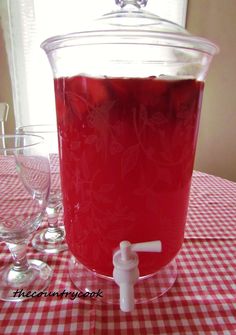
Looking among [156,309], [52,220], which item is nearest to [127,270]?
[156,309]

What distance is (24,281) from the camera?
17.9 inches

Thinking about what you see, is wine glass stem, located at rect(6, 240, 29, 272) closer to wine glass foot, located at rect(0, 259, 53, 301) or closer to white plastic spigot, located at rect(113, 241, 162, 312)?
wine glass foot, located at rect(0, 259, 53, 301)

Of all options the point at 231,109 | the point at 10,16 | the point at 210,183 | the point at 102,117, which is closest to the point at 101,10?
the point at 10,16

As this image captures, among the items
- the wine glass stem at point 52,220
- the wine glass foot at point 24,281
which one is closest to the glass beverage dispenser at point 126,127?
the wine glass foot at point 24,281

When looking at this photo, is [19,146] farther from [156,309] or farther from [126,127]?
[156,309]

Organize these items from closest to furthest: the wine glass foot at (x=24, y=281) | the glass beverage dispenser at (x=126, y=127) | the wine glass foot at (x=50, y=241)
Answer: the glass beverage dispenser at (x=126, y=127) → the wine glass foot at (x=24, y=281) → the wine glass foot at (x=50, y=241)

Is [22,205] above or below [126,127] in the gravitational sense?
below

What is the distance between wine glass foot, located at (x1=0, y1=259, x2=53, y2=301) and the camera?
42 centimetres

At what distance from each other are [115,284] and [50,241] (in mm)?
191

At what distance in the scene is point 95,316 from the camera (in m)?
0.39

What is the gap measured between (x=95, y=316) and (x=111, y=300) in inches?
1.4

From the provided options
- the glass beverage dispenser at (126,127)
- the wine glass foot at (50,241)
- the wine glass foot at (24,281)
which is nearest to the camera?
the glass beverage dispenser at (126,127)

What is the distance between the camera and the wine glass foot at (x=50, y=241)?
0.55 meters

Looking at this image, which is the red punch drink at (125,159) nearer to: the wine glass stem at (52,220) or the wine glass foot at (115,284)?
the wine glass foot at (115,284)
